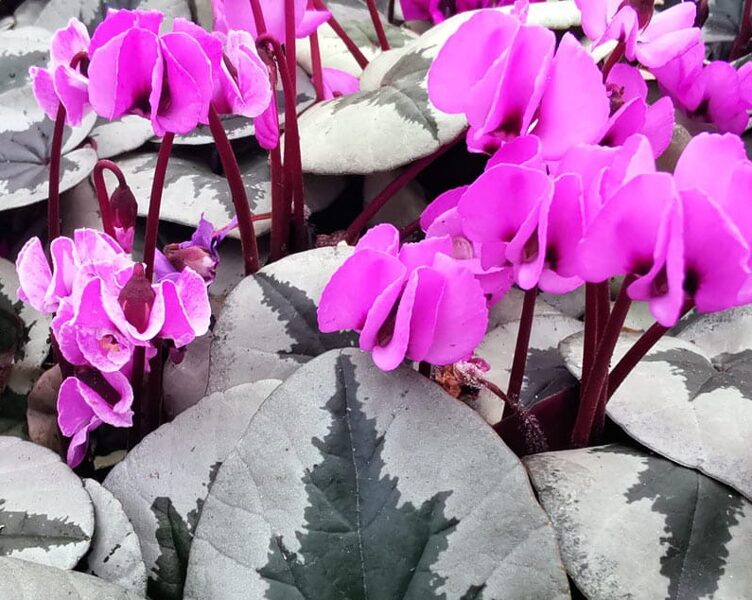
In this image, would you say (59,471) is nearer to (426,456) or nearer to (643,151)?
(426,456)

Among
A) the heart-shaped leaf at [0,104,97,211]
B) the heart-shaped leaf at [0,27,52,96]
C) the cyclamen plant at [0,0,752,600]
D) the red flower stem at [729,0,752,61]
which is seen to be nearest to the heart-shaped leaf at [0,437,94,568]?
the cyclamen plant at [0,0,752,600]

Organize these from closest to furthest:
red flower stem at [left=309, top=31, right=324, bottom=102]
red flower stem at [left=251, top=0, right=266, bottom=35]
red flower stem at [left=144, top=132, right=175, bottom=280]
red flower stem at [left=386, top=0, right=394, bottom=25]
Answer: red flower stem at [left=144, top=132, right=175, bottom=280] → red flower stem at [left=251, top=0, right=266, bottom=35] → red flower stem at [left=309, top=31, right=324, bottom=102] → red flower stem at [left=386, top=0, right=394, bottom=25]

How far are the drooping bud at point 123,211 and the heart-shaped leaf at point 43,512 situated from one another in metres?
0.18

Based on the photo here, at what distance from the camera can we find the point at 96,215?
894 millimetres

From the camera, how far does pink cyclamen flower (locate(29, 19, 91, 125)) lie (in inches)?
21.8

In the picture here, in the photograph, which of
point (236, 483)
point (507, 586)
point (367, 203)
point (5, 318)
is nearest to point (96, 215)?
point (5, 318)

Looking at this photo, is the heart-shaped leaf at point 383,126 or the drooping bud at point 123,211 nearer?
the drooping bud at point 123,211

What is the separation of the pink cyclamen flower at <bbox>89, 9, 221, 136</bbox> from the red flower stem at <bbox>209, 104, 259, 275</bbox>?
0.05 meters

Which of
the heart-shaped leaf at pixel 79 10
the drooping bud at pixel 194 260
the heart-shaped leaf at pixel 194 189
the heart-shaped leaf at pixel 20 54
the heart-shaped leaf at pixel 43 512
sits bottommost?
the heart-shaped leaf at pixel 43 512

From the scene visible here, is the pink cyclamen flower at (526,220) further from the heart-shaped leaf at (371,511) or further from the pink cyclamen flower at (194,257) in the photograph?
the pink cyclamen flower at (194,257)

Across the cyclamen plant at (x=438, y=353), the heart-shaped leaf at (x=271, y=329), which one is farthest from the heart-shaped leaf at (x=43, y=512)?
the heart-shaped leaf at (x=271, y=329)

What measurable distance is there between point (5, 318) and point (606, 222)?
0.60 metres

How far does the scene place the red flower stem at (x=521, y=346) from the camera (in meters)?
0.58

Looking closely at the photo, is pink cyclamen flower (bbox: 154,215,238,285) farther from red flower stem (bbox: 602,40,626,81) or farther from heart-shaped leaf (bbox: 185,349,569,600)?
red flower stem (bbox: 602,40,626,81)
